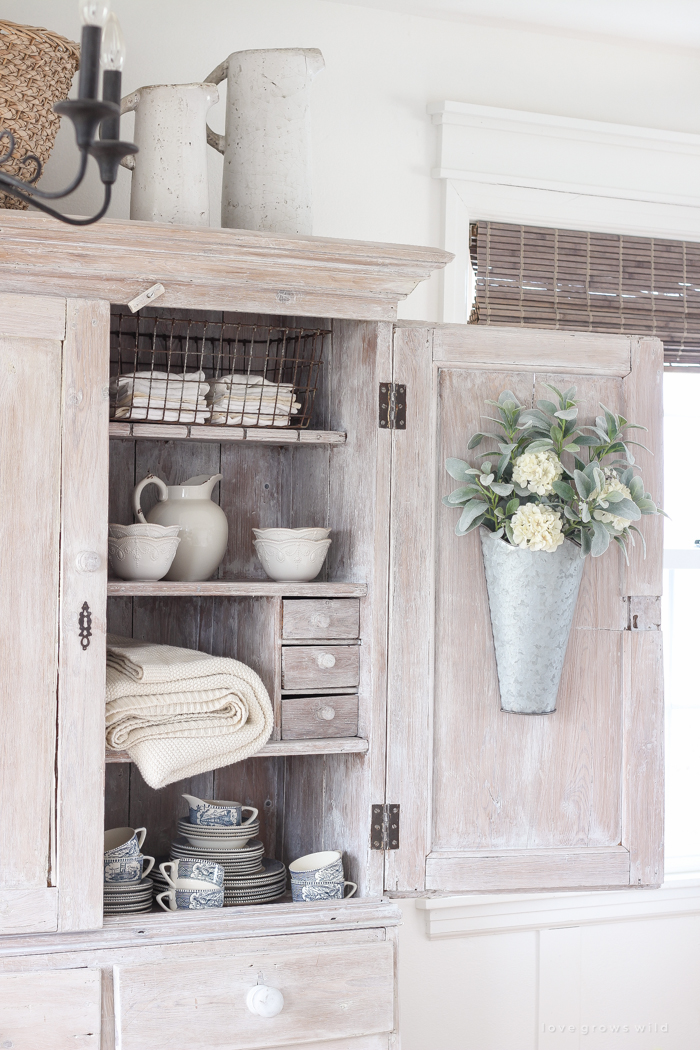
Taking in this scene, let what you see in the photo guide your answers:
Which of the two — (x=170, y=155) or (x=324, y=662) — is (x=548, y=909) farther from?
(x=170, y=155)

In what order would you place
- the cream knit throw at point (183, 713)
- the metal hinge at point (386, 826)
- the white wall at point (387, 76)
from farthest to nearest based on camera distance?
the white wall at point (387, 76), the metal hinge at point (386, 826), the cream knit throw at point (183, 713)

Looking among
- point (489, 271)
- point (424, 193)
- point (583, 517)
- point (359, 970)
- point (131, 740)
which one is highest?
point (424, 193)

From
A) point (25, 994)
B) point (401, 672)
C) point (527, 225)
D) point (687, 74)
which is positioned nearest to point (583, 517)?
point (401, 672)

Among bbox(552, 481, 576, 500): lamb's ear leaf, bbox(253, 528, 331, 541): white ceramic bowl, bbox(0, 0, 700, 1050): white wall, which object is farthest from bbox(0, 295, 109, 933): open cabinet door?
bbox(552, 481, 576, 500): lamb's ear leaf

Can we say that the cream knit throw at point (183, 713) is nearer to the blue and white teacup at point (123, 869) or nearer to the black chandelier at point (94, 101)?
the blue and white teacup at point (123, 869)

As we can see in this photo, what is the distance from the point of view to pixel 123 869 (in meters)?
1.74

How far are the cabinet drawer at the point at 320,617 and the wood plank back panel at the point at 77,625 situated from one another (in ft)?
1.10

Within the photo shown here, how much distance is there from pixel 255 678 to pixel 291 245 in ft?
2.40

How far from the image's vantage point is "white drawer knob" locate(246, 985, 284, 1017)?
5.24 feet

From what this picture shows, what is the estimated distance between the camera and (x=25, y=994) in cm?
152

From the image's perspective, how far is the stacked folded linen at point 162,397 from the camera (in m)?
1.77

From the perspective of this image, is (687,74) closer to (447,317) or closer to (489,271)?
(489,271)

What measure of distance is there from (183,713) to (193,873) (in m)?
0.30

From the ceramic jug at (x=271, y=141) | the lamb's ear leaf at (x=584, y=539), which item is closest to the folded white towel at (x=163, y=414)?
the ceramic jug at (x=271, y=141)
